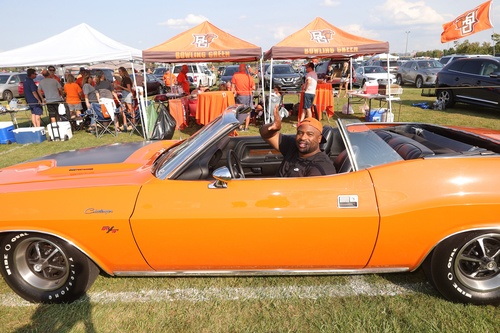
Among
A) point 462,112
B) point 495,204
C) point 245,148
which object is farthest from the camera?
point 462,112

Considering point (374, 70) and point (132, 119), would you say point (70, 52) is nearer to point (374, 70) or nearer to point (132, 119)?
point (132, 119)

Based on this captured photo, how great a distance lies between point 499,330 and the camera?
216 cm

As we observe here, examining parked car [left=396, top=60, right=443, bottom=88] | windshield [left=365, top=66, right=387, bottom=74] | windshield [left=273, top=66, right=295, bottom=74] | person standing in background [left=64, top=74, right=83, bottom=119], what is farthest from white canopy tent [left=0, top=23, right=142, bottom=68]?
windshield [left=365, top=66, right=387, bottom=74]

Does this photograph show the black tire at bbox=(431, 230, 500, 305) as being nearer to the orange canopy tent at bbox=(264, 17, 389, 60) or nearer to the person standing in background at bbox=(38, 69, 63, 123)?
the orange canopy tent at bbox=(264, 17, 389, 60)

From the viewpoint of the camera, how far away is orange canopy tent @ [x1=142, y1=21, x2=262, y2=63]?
833 cm

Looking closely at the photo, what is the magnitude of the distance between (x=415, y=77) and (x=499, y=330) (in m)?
18.6

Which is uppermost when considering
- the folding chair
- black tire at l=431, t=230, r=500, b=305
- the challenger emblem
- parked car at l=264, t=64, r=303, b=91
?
parked car at l=264, t=64, r=303, b=91

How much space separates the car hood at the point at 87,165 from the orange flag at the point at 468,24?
8.42 meters

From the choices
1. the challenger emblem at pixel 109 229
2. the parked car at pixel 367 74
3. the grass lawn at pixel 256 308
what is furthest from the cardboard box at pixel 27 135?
the parked car at pixel 367 74

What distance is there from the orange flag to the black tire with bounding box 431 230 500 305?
777 centimetres

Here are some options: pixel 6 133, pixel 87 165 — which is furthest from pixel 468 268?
pixel 6 133

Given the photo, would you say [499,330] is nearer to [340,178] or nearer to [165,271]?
[340,178]

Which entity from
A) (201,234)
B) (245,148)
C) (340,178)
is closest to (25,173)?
(201,234)

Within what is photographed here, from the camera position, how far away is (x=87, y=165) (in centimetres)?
287
